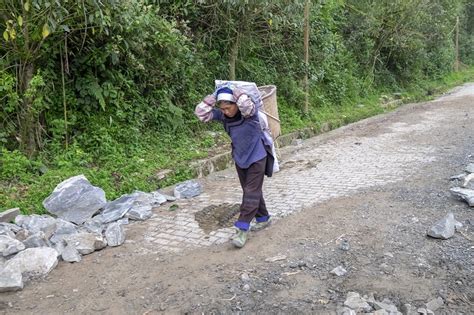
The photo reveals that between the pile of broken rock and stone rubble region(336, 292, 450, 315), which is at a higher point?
the pile of broken rock

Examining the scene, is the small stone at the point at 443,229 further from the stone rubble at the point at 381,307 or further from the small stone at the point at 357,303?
the small stone at the point at 357,303

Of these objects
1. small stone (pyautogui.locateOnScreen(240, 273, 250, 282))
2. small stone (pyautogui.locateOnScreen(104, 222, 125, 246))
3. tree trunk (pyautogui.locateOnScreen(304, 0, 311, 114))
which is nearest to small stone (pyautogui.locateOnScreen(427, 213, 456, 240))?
small stone (pyautogui.locateOnScreen(240, 273, 250, 282))

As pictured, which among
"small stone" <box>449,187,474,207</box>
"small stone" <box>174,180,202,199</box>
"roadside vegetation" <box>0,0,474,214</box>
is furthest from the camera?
"small stone" <box>174,180,202,199</box>

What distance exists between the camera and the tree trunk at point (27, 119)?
5.85 metres

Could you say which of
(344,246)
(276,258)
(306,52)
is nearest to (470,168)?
(344,246)

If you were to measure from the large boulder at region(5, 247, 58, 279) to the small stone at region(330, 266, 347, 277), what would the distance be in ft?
7.62

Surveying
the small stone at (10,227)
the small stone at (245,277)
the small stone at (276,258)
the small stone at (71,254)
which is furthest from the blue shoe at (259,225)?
the small stone at (10,227)

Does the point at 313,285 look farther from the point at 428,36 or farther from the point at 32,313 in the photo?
the point at 428,36

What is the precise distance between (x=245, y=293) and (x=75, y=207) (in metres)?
2.44

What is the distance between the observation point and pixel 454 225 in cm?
427

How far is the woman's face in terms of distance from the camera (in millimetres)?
4159

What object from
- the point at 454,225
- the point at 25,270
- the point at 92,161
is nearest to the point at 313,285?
the point at 454,225

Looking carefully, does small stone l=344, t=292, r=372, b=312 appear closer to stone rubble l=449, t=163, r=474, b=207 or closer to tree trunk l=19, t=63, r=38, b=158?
stone rubble l=449, t=163, r=474, b=207

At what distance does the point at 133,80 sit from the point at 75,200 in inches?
108
